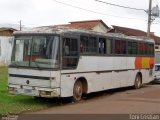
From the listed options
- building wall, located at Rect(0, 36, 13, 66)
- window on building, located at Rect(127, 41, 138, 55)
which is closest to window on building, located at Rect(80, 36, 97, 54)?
window on building, located at Rect(127, 41, 138, 55)

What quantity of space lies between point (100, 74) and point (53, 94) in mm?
4158

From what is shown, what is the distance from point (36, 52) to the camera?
54.1 ft

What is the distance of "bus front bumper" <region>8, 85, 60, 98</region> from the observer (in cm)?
1597

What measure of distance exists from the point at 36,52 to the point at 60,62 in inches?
40.7

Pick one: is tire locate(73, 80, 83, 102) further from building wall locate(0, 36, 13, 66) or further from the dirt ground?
building wall locate(0, 36, 13, 66)

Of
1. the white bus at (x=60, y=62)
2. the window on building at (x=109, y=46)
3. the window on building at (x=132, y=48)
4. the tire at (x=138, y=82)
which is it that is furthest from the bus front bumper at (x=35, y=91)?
the tire at (x=138, y=82)

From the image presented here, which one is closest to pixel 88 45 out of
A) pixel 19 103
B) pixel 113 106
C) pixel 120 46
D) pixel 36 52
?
pixel 36 52

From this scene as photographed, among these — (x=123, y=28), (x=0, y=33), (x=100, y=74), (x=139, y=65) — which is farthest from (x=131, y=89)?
(x=123, y=28)

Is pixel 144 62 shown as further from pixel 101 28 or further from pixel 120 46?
pixel 101 28

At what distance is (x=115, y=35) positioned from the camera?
70.1ft

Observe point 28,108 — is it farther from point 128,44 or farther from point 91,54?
point 128,44

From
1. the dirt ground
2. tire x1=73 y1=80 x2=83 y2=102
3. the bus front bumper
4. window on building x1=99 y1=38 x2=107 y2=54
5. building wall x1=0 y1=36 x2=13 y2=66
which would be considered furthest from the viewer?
building wall x1=0 y1=36 x2=13 y2=66

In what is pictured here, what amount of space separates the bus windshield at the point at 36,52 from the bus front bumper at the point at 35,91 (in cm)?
84

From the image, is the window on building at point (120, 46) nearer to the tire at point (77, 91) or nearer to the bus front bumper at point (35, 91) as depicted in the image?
the tire at point (77, 91)
